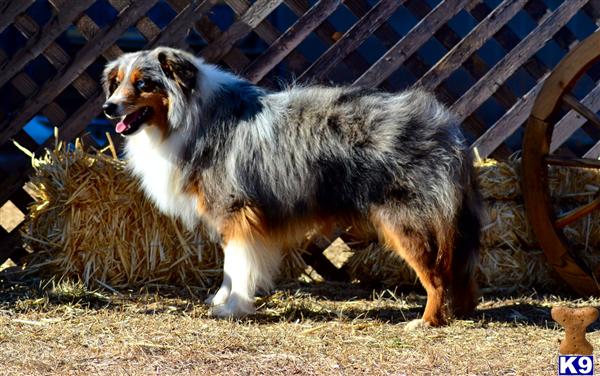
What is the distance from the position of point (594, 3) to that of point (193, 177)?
2.74 m

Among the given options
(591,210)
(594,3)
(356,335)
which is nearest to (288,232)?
(356,335)

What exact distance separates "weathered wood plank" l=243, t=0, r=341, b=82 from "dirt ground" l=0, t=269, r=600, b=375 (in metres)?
1.24

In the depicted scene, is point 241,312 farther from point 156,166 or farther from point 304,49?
point 304,49

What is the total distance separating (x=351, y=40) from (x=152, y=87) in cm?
135

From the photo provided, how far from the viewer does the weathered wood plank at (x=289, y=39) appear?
5531mm

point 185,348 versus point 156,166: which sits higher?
point 156,166

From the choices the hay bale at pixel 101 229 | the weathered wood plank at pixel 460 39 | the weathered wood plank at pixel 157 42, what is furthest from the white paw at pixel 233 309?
the weathered wood plank at pixel 460 39

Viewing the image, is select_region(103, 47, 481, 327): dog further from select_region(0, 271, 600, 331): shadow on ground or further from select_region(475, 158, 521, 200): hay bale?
select_region(475, 158, 521, 200): hay bale

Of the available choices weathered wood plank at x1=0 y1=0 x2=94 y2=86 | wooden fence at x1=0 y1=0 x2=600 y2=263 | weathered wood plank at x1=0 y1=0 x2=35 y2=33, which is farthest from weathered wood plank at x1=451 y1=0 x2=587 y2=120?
weathered wood plank at x1=0 y1=0 x2=35 y2=33

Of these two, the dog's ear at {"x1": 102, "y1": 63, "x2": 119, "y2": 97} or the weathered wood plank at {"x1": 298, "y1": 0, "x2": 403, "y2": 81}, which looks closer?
the dog's ear at {"x1": 102, "y1": 63, "x2": 119, "y2": 97}

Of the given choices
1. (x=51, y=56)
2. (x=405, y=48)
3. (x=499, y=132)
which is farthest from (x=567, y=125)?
(x=51, y=56)

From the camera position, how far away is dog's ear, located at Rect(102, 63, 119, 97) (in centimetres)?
486

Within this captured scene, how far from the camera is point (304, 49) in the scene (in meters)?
7.26

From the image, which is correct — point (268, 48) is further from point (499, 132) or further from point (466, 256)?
point (466, 256)
